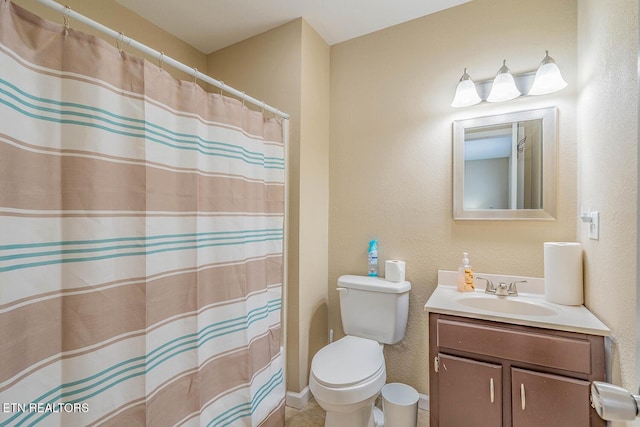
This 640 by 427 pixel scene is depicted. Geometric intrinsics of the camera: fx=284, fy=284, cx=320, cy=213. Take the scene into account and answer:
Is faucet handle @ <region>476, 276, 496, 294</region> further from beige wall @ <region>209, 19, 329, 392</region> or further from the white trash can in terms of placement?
beige wall @ <region>209, 19, 329, 392</region>

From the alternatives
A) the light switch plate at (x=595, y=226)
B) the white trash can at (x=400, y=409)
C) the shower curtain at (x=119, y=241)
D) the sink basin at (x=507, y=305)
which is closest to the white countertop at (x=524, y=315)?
the sink basin at (x=507, y=305)

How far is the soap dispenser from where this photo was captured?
5.35 ft

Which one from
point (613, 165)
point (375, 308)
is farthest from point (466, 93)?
point (375, 308)

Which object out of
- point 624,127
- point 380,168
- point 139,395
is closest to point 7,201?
point 139,395

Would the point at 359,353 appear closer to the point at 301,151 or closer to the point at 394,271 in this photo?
the point at 394,271

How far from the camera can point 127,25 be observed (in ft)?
5.83

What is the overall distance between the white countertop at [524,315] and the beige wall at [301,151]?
82 centimetres

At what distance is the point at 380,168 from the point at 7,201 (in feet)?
5.90

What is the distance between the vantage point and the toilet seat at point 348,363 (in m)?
1.36

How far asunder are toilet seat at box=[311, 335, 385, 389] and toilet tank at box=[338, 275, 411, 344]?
0.08m

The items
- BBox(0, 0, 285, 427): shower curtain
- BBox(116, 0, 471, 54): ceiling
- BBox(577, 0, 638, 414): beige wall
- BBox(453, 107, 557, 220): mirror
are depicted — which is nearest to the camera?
BBox(0, 0, 285, 427): shower curtain

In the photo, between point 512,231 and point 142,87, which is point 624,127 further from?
point 142,87

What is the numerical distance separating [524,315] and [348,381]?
904 mm

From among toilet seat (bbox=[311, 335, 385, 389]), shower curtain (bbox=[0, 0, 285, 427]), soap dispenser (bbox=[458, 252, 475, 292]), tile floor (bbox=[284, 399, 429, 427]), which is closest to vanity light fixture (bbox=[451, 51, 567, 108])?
soap dispenser (bbox=[458, 252, 475, 292])
